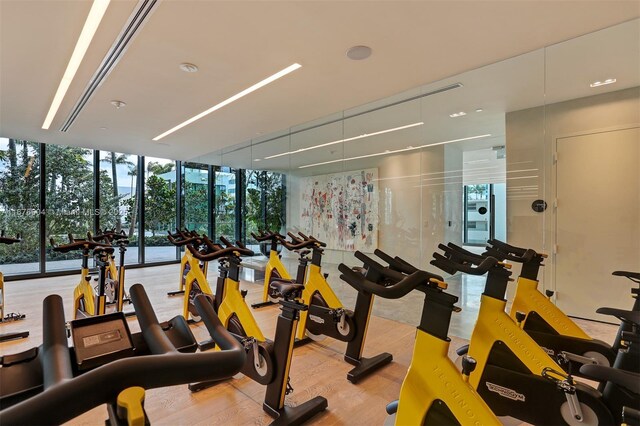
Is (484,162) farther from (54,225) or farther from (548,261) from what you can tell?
(54,225)

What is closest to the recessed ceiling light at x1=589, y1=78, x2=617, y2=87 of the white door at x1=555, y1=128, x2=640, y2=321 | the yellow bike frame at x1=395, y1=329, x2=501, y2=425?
the white door at x1=555, y1=128, x2=640, y2=321

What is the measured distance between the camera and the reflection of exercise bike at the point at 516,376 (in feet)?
5.22

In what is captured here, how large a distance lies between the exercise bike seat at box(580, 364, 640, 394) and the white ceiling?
88.5 inches

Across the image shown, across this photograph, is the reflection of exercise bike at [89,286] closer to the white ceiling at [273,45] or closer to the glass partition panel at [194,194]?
the white ceiling at [273,45]

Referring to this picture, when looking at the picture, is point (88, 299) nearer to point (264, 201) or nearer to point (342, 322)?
point (342, 322)

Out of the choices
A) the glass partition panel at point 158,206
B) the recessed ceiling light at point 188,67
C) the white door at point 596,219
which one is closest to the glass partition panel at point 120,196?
the glass partition panel at point 158,206

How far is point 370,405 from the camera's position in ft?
7.42

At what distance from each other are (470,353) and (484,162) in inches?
108

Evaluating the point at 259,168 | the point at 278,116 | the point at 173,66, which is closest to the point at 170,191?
the point at 259,168

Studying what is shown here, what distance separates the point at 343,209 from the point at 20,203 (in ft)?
21.6

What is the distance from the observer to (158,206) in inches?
324

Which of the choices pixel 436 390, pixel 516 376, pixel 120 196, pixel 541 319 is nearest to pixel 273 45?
pixel 436 390

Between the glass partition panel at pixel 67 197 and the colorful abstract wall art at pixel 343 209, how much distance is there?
517 cm

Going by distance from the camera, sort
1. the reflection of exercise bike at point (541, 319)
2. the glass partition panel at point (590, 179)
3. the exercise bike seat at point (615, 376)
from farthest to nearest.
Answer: the glass partition panel at point (590, 179), the reflection of exercise bike at point (541, 319), the exercise bike seat at point (615, 376)
